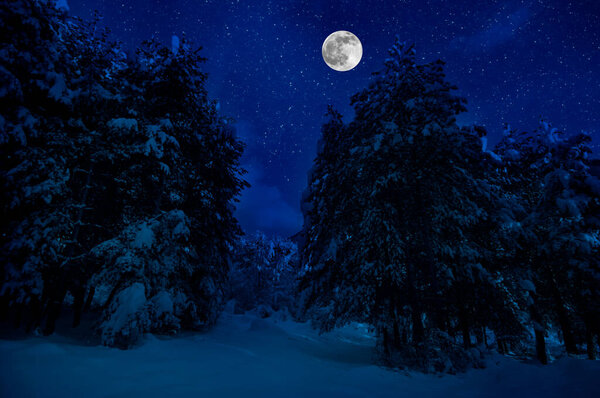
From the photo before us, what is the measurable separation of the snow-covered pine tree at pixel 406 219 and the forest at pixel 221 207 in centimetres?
6

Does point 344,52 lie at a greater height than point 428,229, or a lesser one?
greater

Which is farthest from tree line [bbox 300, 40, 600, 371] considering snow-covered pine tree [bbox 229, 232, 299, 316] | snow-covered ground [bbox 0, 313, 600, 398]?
snow-covered pine tree [bbox 229, 232, 299, 316]

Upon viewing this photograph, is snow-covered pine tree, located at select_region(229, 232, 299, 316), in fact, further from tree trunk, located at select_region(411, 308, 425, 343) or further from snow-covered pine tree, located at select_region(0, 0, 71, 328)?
snow-covered pine tree, located at select_region(0, 0, 71, 328)

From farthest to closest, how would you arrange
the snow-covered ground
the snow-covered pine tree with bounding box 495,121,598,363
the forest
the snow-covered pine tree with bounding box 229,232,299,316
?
the snow-covered pine tree with bounding box 229,232,299,316
the snow-covered pine tree with bounding box 495,121,598,363
the forest
the snow-covered ground

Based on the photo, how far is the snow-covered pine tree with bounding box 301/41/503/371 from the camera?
29.3 ft

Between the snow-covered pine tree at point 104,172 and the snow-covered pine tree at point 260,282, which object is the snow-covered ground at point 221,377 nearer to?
the snow-covered pine tree at point 104,172

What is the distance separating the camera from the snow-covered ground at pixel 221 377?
3994 mm

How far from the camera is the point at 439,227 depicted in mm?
9656

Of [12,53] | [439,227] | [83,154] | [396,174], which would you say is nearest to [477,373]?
[439,227]

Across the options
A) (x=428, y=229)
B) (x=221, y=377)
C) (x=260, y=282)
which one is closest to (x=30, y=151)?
(x=221, y=377)

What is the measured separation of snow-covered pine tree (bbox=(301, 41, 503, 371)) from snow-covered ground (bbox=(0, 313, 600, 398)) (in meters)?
1.83

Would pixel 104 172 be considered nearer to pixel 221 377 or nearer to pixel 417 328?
pixel 221 377

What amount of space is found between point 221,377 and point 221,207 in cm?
919

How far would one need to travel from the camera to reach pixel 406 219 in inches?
383
